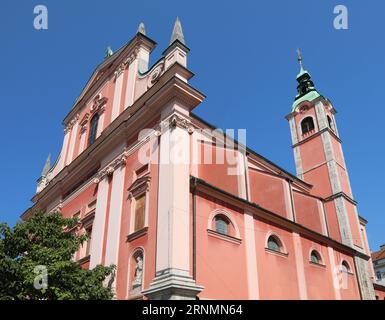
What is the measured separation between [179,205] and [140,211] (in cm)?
218

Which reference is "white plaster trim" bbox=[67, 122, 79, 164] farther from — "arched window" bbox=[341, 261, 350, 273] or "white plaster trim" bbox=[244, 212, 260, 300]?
"arched window" bbox=[341, 261, 350, 273]

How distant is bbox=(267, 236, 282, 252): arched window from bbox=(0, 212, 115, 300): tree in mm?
5795

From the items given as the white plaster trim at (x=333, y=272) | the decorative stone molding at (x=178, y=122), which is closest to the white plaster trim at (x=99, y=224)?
the decorative stone molding at (x=178, y=122)

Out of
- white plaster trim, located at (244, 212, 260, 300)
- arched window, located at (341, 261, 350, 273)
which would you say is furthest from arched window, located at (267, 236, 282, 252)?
arched window, located at (341, 261, 350, 273)

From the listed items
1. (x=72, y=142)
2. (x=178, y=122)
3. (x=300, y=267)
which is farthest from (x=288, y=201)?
(x=72, y=142)

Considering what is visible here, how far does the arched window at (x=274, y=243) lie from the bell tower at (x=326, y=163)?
22.2 feet

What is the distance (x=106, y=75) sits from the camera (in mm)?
19484

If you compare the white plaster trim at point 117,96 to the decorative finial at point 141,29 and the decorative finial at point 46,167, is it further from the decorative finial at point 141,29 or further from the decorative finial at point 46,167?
the decorative finial at point 46,167

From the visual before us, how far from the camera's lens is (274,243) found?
1393cm

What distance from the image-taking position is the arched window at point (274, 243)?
1367 centimetres

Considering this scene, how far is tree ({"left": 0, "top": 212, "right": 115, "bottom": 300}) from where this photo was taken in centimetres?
931
